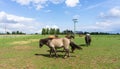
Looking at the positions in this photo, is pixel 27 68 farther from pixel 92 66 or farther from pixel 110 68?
pixel 110 68

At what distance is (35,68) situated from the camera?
13367 mm

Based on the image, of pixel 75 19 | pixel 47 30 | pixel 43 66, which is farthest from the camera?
pixel 47 30

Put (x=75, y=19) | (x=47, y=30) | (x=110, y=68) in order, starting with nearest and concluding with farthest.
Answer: (x=110, y=68), (x=75, y=19), (x=47, y=30)

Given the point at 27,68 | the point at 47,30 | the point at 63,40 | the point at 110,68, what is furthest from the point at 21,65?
the point at 47,30

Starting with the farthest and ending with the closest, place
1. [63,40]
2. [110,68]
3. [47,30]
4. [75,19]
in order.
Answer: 1. [47,30]
2. [75,19]
3. [63,40]
4. [110,68]


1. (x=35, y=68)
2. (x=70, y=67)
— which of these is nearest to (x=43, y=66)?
(x=35, y=68)

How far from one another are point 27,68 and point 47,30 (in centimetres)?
11568

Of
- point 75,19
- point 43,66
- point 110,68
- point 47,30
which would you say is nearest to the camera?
point 110,68

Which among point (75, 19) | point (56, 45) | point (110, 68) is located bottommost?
point (110, 68)

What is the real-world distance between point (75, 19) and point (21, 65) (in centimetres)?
5887

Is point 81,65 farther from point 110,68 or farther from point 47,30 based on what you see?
point 47,30

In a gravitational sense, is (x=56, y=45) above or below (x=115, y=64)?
above

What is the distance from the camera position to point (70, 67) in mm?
13461

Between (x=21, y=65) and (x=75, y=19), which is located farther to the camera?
(x=75, y=19)
